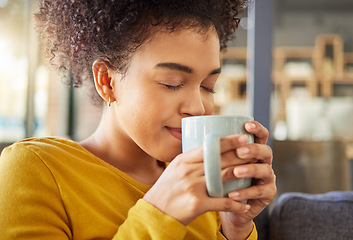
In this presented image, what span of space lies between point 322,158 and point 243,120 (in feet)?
4.80

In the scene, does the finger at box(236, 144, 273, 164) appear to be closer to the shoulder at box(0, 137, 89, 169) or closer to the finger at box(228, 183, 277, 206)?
the finger at box(228, 183, 277, 206)

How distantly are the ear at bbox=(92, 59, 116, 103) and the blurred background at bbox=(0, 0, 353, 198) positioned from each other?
273 mm

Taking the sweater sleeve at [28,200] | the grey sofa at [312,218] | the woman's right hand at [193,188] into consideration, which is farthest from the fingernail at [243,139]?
the grey sofa at [312,218]

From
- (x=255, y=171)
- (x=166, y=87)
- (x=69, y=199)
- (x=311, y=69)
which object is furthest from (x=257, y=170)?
(x=311, y=69)

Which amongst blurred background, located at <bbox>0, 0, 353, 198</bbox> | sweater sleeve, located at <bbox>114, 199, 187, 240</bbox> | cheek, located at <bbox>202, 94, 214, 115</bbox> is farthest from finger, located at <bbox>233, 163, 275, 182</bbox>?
blurred background, located at <bbox>0, 0, 353, 198</bbox>

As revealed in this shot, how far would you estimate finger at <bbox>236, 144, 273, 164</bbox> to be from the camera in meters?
0.58

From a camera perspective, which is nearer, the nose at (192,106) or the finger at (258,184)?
the finger at (258,184)

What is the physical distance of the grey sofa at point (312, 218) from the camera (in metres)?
1.01

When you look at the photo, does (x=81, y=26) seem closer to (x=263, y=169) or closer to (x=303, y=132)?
(x=263, y=169)

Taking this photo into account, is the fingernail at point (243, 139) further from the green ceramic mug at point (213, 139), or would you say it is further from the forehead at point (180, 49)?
the forehead at point (180, 49)

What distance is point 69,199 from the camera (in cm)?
74

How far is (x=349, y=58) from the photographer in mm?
7004

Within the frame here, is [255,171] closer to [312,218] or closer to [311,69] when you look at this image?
[312,218]

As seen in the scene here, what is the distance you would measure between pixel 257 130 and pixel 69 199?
409 mm
